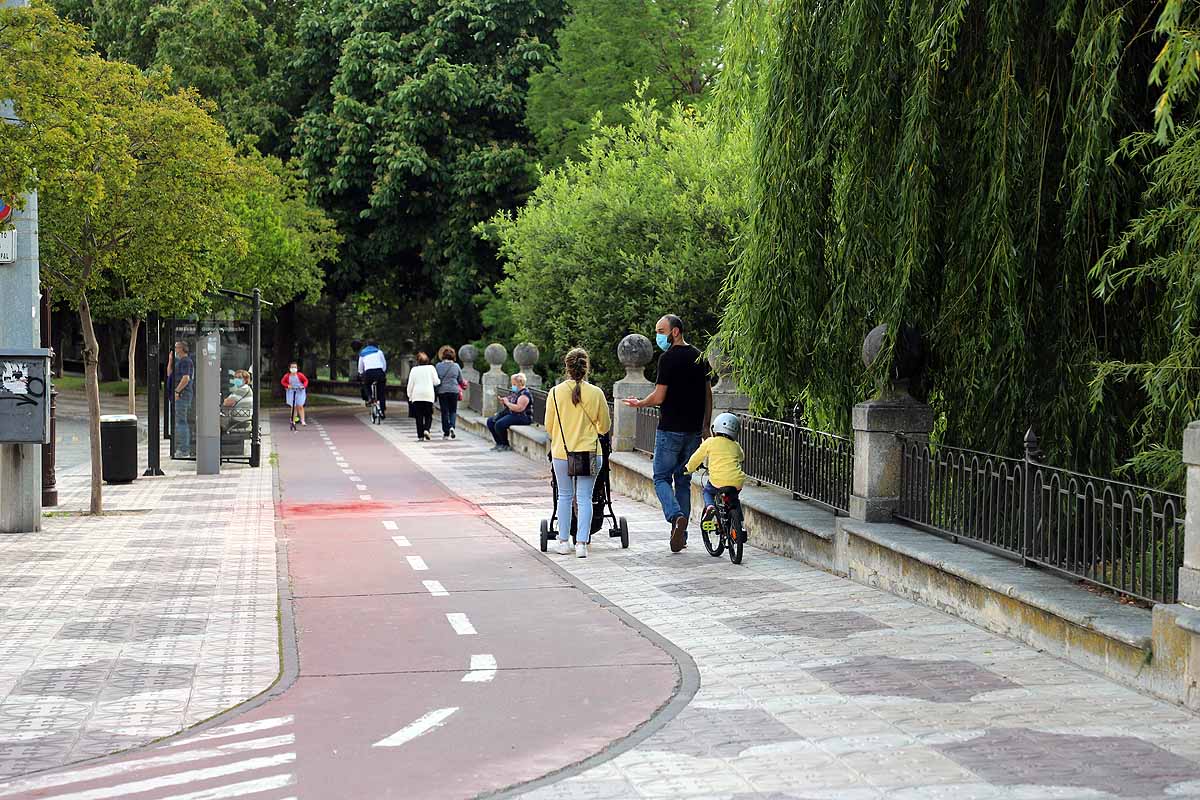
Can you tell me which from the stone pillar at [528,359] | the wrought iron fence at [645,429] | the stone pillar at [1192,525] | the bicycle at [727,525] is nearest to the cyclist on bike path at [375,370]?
the stone pillar at [528,359]

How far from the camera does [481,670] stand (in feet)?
27.5

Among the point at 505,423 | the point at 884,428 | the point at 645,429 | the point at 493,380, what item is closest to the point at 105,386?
the point at 493,380

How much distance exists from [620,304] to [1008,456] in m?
14.4

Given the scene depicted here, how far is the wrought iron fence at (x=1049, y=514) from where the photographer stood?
8070 millimetres

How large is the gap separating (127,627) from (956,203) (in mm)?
6368

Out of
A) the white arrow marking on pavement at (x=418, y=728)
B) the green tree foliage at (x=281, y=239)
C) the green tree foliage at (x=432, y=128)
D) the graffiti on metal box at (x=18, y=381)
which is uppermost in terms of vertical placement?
the green tree foliage at (x=432, y=128)

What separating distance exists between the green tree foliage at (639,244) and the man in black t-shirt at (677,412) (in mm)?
9738

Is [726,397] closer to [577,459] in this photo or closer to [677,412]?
[677,412]

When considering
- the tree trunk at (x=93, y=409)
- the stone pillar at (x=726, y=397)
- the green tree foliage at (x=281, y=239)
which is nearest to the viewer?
the stone pillar at (x=726, y=397)

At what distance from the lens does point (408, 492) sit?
67.1 feet

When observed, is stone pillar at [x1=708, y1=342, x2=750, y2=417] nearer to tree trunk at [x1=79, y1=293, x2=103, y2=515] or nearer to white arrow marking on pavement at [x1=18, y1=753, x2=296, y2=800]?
tree trunk at [x1=79, y1=293, x2=103, y2=515]

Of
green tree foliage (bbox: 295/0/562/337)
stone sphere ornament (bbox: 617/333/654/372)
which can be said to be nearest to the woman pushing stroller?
stone sphere ornament (bbox: 617/333/654/372)

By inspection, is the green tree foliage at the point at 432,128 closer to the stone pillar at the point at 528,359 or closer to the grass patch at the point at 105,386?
the stone pillar at the point at 528,359

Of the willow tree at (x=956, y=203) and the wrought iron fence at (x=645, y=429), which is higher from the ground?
the willow tree at (x=956, y=203)
